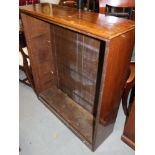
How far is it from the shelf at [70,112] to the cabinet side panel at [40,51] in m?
0.15

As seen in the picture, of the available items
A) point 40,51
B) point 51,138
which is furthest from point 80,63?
point 51,138

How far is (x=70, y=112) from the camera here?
1824 millimetres

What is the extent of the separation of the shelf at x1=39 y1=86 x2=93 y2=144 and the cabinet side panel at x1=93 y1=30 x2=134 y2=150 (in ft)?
0.61

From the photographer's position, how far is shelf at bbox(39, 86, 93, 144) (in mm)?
1616

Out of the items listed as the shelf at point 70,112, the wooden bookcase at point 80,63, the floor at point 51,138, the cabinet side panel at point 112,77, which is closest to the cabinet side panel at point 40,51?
the wooden bookcase at point 80,63

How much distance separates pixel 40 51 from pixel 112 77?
102 cm

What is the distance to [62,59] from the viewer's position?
185 centimetres

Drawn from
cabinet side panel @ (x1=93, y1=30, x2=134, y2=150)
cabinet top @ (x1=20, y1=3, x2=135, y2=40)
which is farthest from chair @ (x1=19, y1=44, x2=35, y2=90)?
cabinet side panel @ (x1=93, y1=30, x2=134, y2=150)

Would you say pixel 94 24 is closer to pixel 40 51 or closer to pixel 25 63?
pixel 40 51

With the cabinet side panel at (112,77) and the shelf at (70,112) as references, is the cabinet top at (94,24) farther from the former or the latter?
the shelf at (70,112)

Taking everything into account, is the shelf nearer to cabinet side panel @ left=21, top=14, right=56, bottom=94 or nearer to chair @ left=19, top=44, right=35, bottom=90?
cabinet side panel @ left=21, top=14, right=56, bottom=94

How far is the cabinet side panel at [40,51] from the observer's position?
170cm
